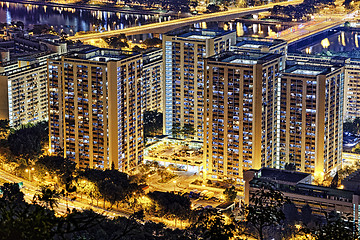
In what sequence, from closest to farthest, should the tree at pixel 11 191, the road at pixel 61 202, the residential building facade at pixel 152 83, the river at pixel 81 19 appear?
the tree at pixel 11 191, the road at pixel 61 202, the residential building facade at pixel 152 83, the river at pixel 81 19

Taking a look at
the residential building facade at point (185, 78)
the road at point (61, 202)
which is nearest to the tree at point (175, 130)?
the residential building facade at point (185, 78)

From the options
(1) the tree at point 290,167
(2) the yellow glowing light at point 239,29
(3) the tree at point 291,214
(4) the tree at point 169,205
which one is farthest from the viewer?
(2) the yellow glowing light at point 239,29

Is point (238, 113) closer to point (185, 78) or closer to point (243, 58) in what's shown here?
point (243, 58)

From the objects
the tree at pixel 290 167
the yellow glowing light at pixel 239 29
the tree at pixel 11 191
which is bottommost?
the tree at pixel 290 167

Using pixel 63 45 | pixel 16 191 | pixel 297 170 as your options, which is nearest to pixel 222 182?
pixel 297 170

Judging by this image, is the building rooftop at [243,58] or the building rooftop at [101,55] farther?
the building rooftop at [101,55]

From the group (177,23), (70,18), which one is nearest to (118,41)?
(177,23)

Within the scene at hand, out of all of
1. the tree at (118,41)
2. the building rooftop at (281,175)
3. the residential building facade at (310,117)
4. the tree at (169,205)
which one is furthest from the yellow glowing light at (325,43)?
the tree at (169,205)

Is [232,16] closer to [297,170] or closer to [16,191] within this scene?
[297,170]

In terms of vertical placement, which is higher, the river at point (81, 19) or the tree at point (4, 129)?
the river at point (81, 19)

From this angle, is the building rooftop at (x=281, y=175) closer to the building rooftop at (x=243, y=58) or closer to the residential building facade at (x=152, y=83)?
the building rooftop at (x=243, y=58)
